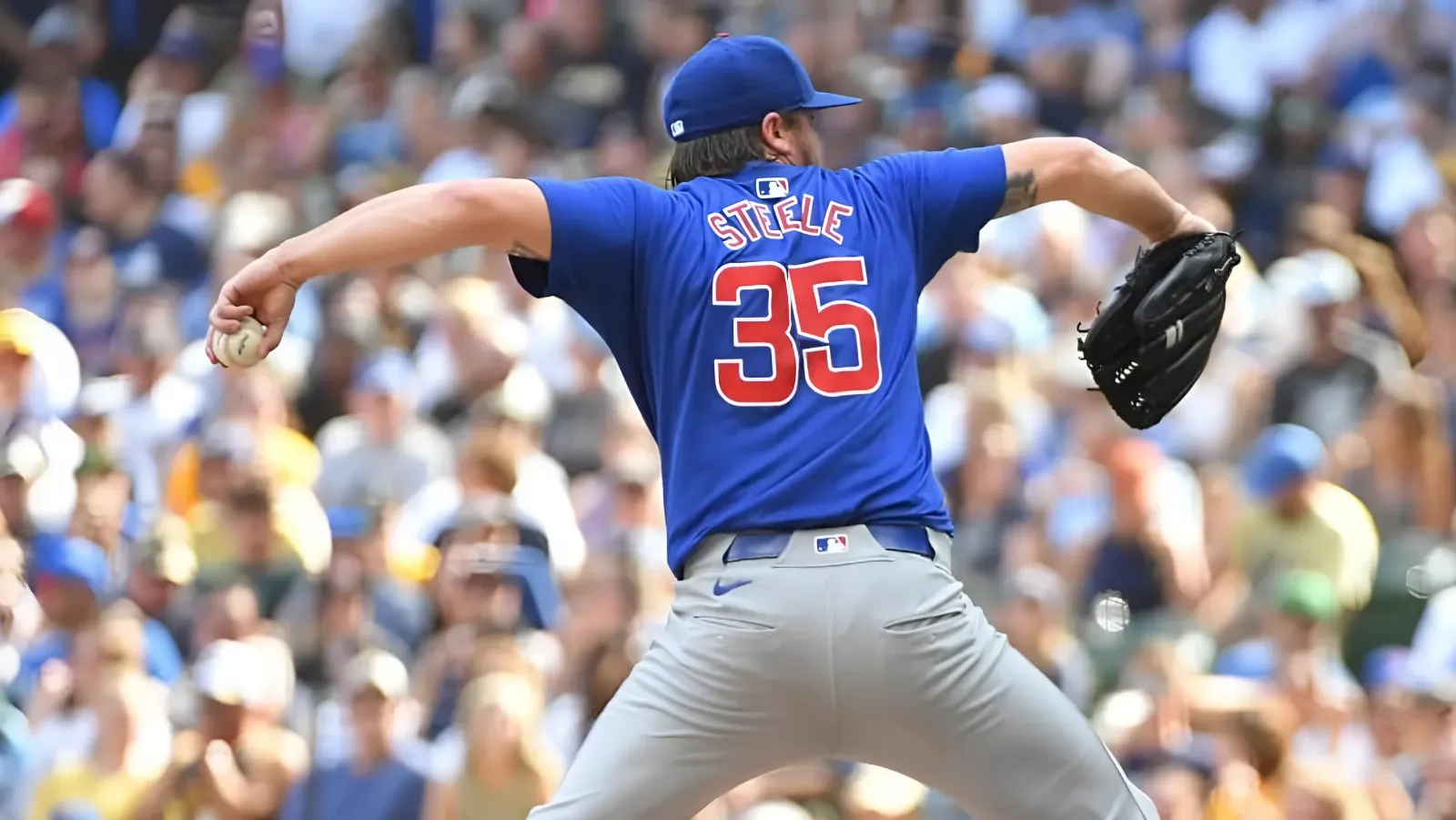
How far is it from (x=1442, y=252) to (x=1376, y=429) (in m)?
1.29

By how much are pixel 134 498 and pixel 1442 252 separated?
18.7 ft

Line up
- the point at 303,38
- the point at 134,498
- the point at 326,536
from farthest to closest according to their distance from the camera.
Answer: the point at 303,38
the point at 134,498
the point at 326,536

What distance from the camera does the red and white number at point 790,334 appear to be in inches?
149

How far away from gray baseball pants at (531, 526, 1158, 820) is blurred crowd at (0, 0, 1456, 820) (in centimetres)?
276

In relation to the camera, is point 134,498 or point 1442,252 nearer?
point 1442,252

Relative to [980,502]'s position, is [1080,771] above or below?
above

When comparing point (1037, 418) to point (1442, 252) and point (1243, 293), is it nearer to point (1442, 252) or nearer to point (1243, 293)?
point (1243, 293)

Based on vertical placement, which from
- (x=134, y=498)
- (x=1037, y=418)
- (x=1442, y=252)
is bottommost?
(x=134, y=498)

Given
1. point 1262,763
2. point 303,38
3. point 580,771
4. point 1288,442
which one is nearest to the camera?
point 580,771

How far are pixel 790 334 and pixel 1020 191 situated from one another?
1.92ft

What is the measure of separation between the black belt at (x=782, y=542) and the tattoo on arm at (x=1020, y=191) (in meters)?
0.68

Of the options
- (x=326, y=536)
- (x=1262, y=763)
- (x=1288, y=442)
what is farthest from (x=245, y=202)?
(x=1262, y=763)

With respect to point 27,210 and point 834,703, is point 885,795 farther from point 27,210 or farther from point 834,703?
point 27,210

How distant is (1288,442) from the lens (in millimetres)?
7629
